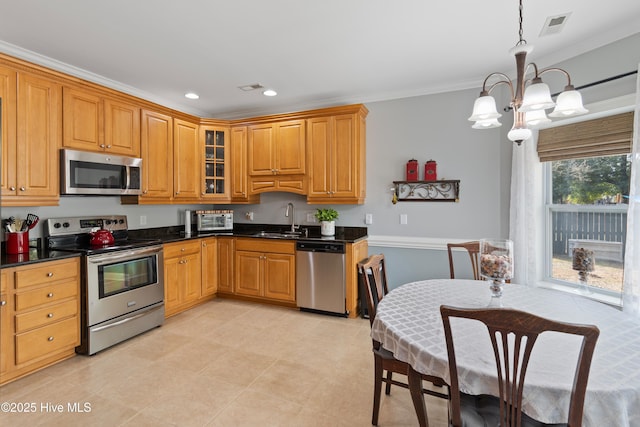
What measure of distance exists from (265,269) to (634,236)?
3402mm

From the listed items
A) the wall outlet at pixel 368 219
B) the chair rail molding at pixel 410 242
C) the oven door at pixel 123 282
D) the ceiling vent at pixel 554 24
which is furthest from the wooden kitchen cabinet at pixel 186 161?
the ceiling vent at pixel 554 24

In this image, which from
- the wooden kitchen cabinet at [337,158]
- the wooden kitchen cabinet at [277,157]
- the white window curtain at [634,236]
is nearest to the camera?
the white window curtain at [634,236]

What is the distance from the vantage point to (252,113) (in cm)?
454

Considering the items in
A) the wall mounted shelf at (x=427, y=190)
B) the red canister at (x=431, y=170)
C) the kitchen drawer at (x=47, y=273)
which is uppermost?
the red canister at (x=431, y=170)

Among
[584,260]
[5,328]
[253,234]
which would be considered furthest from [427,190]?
[5,328]

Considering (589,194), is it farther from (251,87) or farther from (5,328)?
(5,328)

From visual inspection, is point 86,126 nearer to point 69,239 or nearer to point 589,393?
point 69,239

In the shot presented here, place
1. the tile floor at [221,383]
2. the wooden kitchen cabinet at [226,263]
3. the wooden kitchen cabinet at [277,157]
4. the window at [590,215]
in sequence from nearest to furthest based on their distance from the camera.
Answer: the tile floor at [221,383], the window at [590,215], the wooden kitchen cabinet at [277,157], the wooden kitchen cabinet at [226,263]

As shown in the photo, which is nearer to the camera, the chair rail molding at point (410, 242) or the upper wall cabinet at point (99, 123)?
the upper wall cabinet at point (99, 123)

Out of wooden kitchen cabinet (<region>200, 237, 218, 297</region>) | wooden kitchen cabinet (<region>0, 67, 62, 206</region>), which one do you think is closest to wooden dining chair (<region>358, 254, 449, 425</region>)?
wooden kitchen cabinet (<region>200, 237, 218, 297</region>)

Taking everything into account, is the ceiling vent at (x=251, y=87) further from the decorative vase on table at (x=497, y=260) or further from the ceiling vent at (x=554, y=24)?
the decorative vase on table at (x=497, y=260)

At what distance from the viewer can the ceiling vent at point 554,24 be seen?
2246mm

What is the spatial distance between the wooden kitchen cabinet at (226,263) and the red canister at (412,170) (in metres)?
2.40

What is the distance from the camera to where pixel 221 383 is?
2.30 metres
